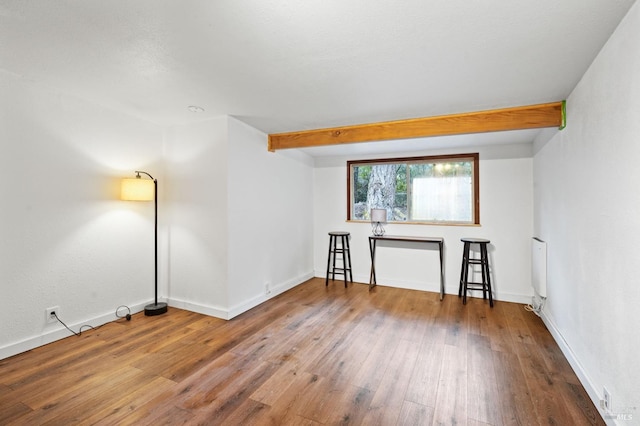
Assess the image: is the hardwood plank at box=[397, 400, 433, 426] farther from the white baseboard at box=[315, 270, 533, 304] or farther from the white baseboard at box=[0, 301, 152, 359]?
the white baseboard at box=[0, 301, 152, 359]

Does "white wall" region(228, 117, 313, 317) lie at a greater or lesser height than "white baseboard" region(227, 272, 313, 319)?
greater

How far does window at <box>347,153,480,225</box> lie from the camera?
14.3ft

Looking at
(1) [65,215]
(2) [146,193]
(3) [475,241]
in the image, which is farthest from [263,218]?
(3) [475,241]

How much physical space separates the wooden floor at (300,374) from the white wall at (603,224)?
0.32 m

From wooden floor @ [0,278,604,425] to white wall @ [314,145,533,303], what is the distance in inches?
33.2

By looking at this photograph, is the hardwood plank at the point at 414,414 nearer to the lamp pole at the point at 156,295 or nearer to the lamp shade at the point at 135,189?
the lamp pole at the point at 156,295

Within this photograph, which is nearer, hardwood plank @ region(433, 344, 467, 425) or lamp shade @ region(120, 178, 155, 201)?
hardwood plank @ region(433, 344, 467, 425)

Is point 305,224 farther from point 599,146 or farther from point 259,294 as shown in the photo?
point 599,146

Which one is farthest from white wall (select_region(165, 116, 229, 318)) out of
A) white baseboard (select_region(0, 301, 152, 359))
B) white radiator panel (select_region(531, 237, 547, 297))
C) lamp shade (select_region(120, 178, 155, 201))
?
white radiator panel (select_region(531, 237, 547, 297))

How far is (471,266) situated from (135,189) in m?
4.50

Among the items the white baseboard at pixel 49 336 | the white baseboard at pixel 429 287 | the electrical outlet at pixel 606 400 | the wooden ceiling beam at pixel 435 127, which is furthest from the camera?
the white baseboard at pixel 429 287

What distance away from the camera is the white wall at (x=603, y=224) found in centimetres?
145

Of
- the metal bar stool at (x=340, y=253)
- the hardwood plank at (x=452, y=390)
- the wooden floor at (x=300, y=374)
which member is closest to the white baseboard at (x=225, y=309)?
the wooden floor at (x=300, y=374)

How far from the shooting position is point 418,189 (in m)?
4.64
